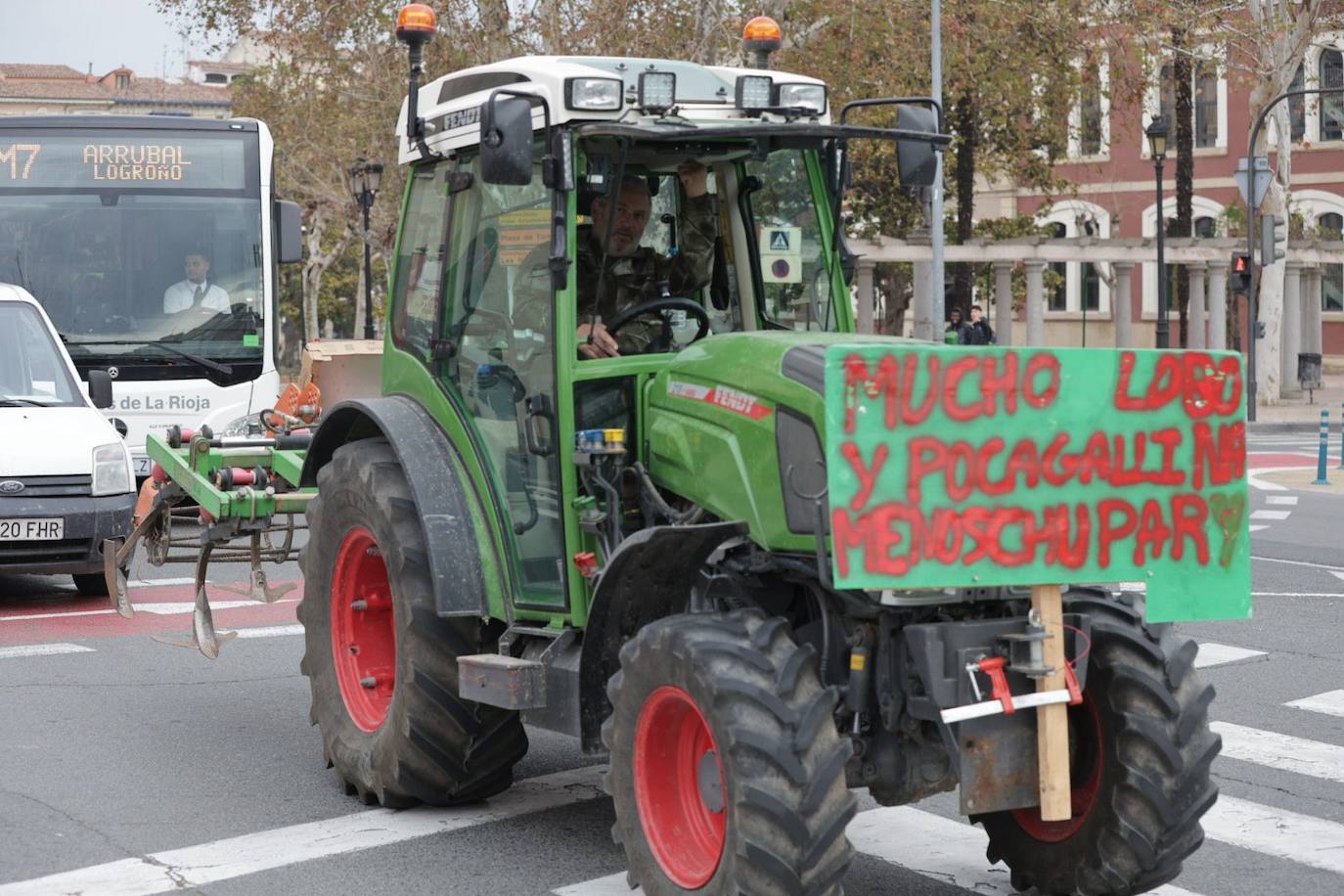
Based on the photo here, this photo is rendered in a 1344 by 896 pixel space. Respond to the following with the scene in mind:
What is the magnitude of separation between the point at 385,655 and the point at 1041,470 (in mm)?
3343

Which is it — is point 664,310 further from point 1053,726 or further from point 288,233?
point 288,233

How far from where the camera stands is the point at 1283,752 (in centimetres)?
836

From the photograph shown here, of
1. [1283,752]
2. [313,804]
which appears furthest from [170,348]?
[1283,752]

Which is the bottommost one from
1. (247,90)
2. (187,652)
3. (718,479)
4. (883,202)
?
(187,652)

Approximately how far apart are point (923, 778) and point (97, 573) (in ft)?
29.0

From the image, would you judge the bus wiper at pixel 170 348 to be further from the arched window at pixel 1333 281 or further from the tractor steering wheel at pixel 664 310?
the arched window at pixel 1333 281

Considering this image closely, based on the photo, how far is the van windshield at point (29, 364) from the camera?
13172 mm

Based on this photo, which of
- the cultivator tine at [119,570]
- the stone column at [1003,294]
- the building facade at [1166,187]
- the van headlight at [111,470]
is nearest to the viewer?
the cultivator tine at [119,570]

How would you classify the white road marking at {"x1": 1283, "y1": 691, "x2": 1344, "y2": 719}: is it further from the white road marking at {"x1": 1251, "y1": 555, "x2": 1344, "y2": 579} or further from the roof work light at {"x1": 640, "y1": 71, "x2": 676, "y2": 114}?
the white road marking at {"x1": 1251, "y1": 555, "x2": 1344, "y2": 579}

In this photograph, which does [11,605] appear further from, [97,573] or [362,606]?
[362,606]

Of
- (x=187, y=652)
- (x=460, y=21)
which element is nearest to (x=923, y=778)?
(x=187, y=652)

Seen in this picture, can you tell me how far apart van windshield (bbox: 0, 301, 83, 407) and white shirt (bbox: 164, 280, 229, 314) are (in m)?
2.93

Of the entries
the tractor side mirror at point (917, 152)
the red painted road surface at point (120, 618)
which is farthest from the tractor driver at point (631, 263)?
the red painted road surface at point (120, 618)

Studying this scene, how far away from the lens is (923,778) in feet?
18.4
